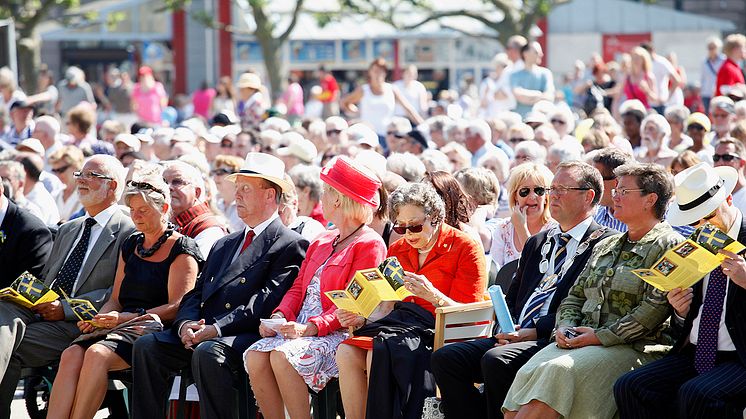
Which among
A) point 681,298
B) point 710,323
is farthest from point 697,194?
point 710,323

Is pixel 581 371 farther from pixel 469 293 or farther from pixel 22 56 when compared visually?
pixel 22 56

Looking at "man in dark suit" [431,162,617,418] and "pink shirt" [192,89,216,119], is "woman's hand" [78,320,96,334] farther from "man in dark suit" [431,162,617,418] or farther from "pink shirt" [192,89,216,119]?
"pink shirt" [192,89,216,119]

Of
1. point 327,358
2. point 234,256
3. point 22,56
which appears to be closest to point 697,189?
point 327,358

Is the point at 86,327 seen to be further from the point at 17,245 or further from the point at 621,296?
the point at 621,296

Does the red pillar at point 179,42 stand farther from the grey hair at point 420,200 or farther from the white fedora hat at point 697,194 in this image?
the white fedora hat at point 697,194

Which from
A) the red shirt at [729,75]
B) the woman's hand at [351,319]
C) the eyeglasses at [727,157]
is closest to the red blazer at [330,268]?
the woman's hand at [351,319]

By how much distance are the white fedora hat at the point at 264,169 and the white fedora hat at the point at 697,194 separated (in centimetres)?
222

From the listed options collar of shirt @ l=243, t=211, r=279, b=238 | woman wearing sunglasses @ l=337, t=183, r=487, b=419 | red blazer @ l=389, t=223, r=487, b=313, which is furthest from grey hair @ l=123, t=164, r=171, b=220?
red blazer @ l=389, t=223, r=487, b=313

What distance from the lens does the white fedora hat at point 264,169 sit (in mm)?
6375

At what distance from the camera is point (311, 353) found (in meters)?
5.80

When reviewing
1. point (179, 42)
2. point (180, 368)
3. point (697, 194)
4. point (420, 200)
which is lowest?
point (179, 42)

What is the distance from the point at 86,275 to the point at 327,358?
5.69ft

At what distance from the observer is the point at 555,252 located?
→ 5773mm

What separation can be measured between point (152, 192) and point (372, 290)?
1710 millimetres
